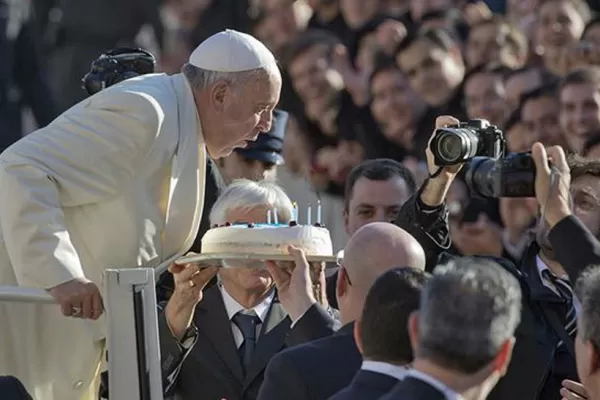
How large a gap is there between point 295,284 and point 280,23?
21.7ft

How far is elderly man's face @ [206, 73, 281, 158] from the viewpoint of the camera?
19.4 ft

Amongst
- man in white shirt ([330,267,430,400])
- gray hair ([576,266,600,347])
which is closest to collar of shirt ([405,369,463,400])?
man in white shirt ([330,267,430,400])

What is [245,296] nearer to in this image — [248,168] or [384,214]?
[384,214]

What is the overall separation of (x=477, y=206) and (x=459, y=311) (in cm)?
526

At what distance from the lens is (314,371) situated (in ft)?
16.0

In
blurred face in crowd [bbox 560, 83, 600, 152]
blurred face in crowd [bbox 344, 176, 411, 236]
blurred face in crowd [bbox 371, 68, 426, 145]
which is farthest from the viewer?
blurred face in crowd [bbox 371, 68, 426, 145]

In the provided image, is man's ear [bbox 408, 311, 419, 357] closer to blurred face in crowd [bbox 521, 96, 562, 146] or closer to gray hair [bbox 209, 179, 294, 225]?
gray hair [bbox 209, 179, 294, 225]

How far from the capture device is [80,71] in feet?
43.1

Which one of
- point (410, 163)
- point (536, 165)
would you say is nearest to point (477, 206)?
point (410, 163)

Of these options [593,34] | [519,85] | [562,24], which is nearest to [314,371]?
[519,85]

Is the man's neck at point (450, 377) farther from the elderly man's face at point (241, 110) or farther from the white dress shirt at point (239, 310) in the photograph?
the white dress shirt at point (239, 310)

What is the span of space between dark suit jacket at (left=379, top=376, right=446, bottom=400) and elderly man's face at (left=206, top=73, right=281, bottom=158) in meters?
2.10

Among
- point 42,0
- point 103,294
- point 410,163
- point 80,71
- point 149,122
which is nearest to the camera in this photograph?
point 103,294

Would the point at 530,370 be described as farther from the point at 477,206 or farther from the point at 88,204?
the point at 477,206
